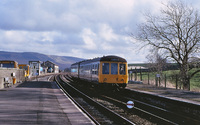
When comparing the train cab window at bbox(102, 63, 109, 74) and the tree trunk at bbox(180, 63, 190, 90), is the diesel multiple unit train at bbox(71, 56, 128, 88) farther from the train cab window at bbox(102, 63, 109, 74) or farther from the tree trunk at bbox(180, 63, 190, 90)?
the tree trunk at bbox(180, 63, 190, 90)

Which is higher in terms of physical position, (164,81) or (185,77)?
(185,77)

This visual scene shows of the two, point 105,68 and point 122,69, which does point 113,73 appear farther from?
point 122,69

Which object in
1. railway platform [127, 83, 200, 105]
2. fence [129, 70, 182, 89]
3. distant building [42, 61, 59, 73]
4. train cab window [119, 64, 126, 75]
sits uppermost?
distant building [42, 61, 59, 73]

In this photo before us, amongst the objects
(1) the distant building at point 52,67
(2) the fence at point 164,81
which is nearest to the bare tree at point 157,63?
(2) the fence at point 164,81

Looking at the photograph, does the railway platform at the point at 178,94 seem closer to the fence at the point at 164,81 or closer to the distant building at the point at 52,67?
the fence at the point at 164,81

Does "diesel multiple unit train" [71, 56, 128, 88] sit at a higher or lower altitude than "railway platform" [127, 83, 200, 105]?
higher

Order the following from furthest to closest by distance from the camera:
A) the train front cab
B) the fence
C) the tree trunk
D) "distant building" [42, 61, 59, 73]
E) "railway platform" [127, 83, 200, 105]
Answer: "distant building" [42, 61, 59, 73] → the fence → the tree trunk → the train front cab → "railway platform" [127, 83, 200, 105]

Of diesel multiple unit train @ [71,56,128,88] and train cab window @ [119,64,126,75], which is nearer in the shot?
diesel multiple unit train @ [71,56,128,88]

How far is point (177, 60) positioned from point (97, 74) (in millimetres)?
9612

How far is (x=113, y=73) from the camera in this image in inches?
917

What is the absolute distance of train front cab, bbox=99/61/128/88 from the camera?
22.9m

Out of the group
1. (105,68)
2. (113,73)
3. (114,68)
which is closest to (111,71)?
(113,73)

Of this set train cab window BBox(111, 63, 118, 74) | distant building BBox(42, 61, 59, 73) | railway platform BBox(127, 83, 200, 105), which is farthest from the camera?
distant building BBox(42, 61, 59, 73)

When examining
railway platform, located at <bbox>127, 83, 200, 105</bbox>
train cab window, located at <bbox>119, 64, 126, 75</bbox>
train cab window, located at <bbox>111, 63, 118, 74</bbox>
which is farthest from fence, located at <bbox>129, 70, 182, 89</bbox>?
train cab window, located at <bbox>111, 63, 118, 74</bbox>
